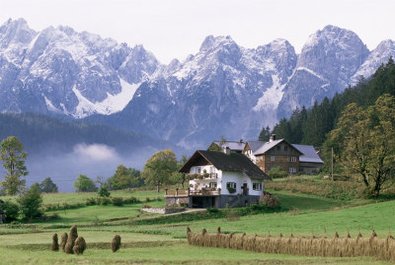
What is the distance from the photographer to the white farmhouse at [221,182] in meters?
87.8

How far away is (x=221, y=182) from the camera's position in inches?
3501

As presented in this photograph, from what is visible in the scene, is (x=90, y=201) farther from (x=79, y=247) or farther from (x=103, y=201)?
(x=79, y=247)

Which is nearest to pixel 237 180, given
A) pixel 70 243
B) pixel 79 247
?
pixel 70 243

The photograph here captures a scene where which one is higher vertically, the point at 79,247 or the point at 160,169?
the point at 160,169

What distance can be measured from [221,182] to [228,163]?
408 centimetres

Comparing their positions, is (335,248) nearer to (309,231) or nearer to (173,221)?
(309,231)

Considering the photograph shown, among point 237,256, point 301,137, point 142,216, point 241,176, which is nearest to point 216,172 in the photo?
point 241,176

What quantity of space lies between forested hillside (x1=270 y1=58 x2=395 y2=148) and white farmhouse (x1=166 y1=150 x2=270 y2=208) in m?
58.6

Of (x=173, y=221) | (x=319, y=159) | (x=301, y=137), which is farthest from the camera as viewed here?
(x=301, y=137)

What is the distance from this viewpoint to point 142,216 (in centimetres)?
7544

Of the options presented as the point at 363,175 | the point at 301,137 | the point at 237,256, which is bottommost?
the point at 237,256

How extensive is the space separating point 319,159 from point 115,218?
7785 cm

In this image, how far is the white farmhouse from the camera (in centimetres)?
8775

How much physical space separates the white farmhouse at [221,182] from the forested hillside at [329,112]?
58.6 m
